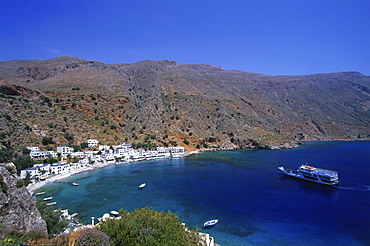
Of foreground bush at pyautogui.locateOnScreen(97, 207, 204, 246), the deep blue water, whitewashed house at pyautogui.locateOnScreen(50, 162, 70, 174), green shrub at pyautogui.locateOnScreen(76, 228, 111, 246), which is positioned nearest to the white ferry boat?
the deep blue water

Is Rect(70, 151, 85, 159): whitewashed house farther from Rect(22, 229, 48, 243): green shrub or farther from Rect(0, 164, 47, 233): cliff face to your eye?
Rect(22, 229, 48, 243): green shrub

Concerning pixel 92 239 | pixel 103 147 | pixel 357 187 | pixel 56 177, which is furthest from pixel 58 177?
pixel 357 187

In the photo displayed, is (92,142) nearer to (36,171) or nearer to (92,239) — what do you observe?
(36,171)

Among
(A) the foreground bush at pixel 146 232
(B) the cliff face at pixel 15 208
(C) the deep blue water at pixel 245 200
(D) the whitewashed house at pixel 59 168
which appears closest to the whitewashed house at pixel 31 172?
(D) the whitewashed house at pixel 59 168

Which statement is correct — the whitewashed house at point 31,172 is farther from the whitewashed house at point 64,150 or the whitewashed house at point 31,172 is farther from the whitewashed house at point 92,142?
the whitewashed house at point 92,142

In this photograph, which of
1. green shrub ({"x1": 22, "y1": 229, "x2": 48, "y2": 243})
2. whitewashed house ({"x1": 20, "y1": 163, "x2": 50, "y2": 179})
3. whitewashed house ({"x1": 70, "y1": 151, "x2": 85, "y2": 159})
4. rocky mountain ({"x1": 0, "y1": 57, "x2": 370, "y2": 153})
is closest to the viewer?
green shrub ({"x1": 22, "y1": 229, "x2": 48, "y2": 243})

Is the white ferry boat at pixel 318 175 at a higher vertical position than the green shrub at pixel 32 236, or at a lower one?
lower
